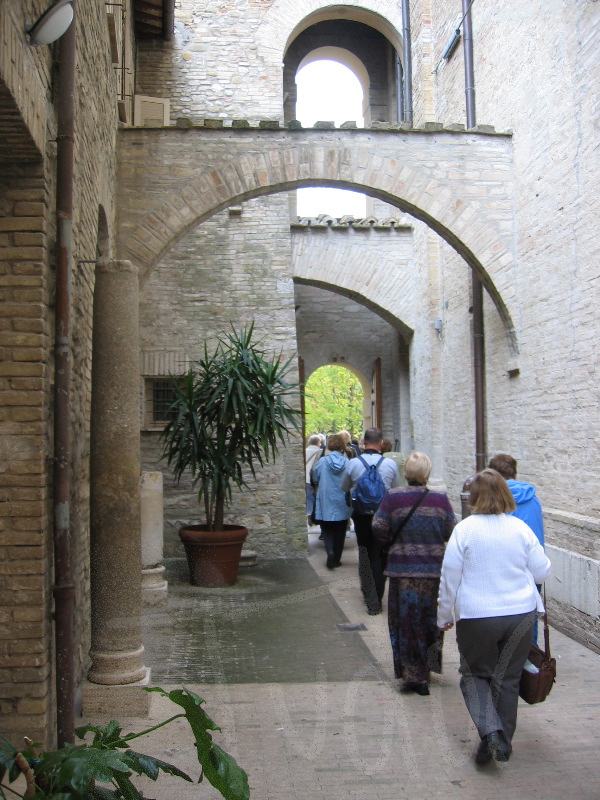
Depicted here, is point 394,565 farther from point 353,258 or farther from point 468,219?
point 353,258

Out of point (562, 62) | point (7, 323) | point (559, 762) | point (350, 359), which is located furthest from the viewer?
point (350, 359)

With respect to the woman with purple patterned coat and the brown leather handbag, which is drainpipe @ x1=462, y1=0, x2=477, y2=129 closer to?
the woman with purple patterned coat

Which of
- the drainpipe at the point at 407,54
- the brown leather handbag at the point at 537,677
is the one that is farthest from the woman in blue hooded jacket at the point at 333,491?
the drainpipe at the point at 407,54

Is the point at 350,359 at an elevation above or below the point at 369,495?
above

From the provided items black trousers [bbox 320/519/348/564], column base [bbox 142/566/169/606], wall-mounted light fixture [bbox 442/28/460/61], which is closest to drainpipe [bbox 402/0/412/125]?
wall-mounted light fixture [bbox 442/28/460/61]

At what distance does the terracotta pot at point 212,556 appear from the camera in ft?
28.6

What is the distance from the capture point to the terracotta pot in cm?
873

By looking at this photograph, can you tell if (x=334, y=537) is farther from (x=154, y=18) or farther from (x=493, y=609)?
(x=154, y=18)

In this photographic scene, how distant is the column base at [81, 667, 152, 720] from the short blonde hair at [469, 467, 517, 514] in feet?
7.21

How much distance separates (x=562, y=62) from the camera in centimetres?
743

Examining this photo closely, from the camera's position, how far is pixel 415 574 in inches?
198

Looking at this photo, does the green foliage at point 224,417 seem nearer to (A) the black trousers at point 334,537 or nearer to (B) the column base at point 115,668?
(A) the black trousers at point 334,537

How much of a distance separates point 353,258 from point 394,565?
9.42 metres

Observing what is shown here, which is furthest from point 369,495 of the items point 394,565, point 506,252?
point 506,252
